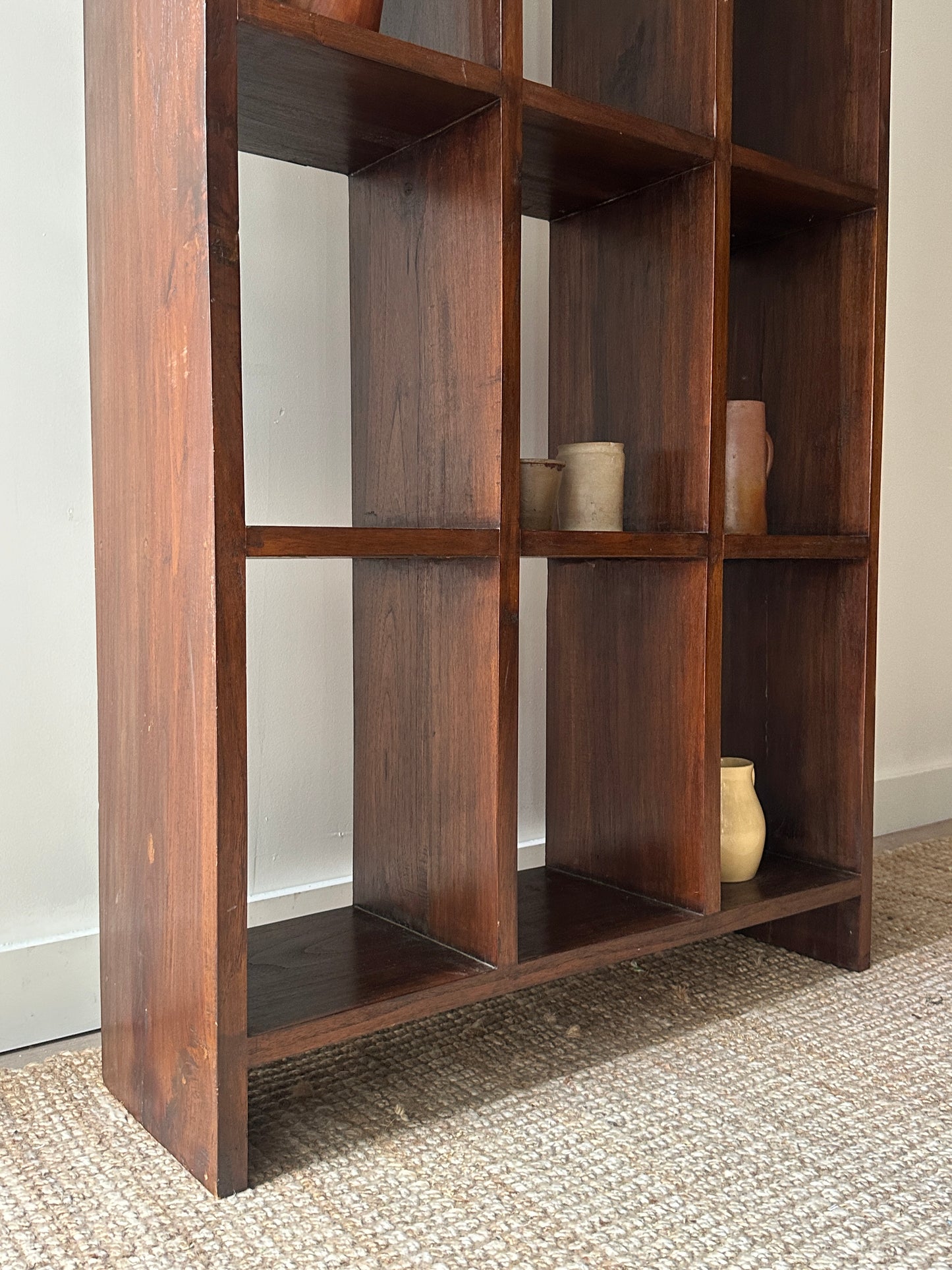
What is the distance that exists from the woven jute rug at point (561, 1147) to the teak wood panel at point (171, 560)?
3.2 inches

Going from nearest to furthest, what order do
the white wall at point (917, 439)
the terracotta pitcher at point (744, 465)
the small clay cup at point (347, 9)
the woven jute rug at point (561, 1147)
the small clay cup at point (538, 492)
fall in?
→ the woven jute rug at point (561, 1147) → the small clay cup at point (347, 9) → the small clay cup at point (538, 492) → the terracotta pitcher at point (744, 465) → the white wall at point (917, 439)

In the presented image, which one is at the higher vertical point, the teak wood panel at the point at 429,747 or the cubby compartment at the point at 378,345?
the cubby compartment at the point at 378,345

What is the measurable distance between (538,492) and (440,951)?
0.55 m

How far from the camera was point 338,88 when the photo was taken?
1.19 m

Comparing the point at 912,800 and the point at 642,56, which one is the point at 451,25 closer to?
the point at 642,56

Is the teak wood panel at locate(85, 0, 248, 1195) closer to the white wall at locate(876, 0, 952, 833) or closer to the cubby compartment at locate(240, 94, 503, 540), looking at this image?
the cubby compartment at locate(240, 94, 503, 540)

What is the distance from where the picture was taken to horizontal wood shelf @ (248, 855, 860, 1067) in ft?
3.85

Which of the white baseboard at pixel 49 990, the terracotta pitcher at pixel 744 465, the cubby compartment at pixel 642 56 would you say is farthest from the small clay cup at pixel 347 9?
the white baseboard at pixel 49 990

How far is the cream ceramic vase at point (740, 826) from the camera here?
1629mm

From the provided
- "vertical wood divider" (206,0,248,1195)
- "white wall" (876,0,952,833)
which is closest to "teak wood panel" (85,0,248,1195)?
"vertical wood divider" (206,0,248,1195)

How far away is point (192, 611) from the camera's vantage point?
1.09 metres

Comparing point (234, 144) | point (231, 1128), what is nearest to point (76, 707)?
point (231, 1128)

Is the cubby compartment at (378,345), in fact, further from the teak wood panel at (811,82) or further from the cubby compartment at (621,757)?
the teak wood panel at (811,82)

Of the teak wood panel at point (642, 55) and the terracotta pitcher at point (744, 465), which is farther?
the terracotta pitcher at point (744, 465)
